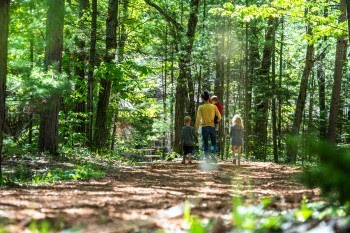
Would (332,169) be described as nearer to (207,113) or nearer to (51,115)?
(207,113)

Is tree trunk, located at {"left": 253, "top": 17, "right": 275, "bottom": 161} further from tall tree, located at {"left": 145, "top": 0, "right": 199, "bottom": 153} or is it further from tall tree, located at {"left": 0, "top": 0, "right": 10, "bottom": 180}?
tall tree, located at {"left": 0, "top": 0, "right": 10, "bottom": 180}

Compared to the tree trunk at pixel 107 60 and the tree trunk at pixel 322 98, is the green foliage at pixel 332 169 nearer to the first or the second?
the tree trunk at pixel 107 60

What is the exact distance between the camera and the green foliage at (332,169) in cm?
254

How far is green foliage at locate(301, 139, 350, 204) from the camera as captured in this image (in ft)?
8.32

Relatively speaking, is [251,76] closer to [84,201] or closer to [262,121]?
[262,121]

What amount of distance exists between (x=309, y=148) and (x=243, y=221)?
99cm

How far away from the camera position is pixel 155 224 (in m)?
3.69

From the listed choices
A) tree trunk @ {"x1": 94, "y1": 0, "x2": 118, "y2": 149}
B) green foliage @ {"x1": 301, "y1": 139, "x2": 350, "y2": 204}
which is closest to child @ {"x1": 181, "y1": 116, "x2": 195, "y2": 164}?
tree trunk @ {"x1": 94, "y1": 0, "x2": 118, "y2": 149}

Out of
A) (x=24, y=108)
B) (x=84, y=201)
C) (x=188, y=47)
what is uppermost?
(x=188, y=47)

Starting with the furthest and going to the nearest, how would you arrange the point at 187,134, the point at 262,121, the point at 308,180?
the point at 262,121 → the point at 187,134 → the point at 308,180

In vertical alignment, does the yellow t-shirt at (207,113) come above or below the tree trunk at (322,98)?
below

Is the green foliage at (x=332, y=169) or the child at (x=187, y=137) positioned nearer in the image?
the green foliage at (x=332, y=169)

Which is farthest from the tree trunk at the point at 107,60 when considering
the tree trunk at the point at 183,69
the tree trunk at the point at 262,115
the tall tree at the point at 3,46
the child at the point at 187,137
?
the tall tree at the point at 3,46

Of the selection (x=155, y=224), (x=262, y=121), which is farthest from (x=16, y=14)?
(x=262, y=121)
